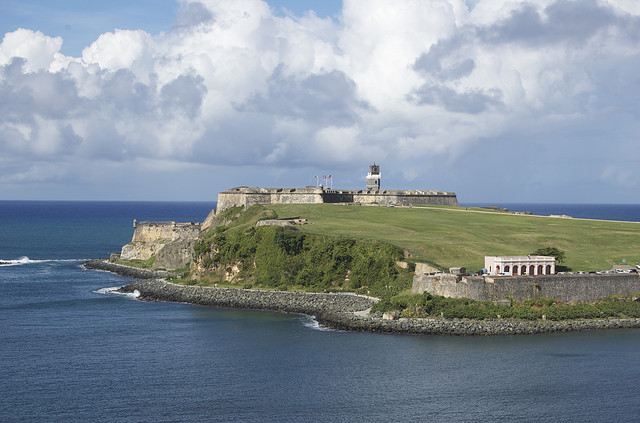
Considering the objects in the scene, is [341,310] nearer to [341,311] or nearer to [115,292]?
[341,311]

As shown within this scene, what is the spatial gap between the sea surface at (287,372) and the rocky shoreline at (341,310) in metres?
1.62

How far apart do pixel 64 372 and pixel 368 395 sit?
2004 cm

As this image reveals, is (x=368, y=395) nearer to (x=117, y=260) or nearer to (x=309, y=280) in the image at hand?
(x=309, y=280)

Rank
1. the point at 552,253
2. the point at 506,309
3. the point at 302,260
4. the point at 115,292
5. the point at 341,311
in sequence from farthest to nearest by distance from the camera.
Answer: the point at 115,292, the point at 302,260, the point at 552,253, the point at 341,311, the point at 506,309

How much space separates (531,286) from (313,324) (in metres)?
18.9

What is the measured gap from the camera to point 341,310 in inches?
2891

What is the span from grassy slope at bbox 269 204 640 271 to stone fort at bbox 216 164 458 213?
5791 mm

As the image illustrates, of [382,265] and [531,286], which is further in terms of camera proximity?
[382,265]

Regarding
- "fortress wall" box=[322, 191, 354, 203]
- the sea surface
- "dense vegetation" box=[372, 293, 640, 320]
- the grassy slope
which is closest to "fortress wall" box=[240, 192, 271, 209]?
the grassy slope

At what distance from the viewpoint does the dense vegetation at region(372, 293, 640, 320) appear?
65.6 m

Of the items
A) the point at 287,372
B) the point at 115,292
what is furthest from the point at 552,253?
the point at 115,292

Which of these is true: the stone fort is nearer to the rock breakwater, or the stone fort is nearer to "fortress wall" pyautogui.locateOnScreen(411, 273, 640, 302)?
the rock breakwater

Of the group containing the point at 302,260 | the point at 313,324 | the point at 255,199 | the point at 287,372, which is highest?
the point at 255,199

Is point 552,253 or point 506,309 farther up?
point 552,253
